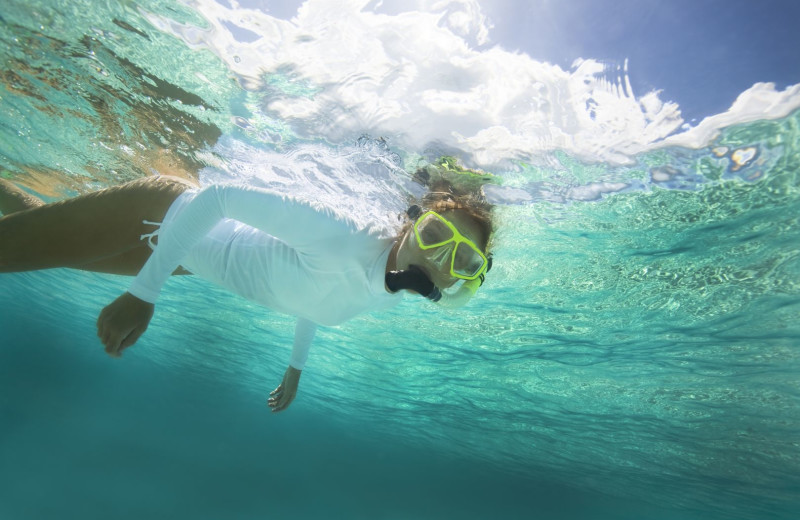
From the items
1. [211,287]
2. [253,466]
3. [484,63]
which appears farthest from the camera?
[253,466]

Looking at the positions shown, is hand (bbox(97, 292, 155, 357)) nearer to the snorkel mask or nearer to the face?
the snorkel mask

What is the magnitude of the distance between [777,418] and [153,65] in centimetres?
2410

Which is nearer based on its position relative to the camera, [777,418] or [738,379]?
[738,379]

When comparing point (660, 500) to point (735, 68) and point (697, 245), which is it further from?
point (735, 68)

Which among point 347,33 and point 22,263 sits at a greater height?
point 347,33

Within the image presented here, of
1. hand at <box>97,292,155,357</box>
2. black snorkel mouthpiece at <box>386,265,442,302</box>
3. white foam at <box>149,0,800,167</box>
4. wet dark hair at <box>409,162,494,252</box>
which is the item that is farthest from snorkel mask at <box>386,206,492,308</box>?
wet dark hair at <box>409,162,494,252</box>

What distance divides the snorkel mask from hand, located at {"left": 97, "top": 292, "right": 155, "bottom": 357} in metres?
1.92

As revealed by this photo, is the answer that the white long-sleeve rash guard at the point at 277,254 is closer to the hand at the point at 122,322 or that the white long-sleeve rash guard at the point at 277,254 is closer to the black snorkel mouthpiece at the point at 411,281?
the hand at the point at 122,322

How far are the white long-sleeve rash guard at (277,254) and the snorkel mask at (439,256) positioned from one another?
451 mm

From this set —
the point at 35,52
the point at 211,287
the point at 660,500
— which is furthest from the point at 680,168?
the point at 660,500

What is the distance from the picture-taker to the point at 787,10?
4676mm

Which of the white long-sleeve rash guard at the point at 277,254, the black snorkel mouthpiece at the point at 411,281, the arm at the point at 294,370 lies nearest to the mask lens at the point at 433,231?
the black snorkel mouthpiece at the point at 411,281

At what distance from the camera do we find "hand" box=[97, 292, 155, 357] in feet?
9.02

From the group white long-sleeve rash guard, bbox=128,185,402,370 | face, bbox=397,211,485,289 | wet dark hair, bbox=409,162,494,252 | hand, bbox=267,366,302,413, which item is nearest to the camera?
white long-sleeve rash guard, bbox=128,185,402,370
